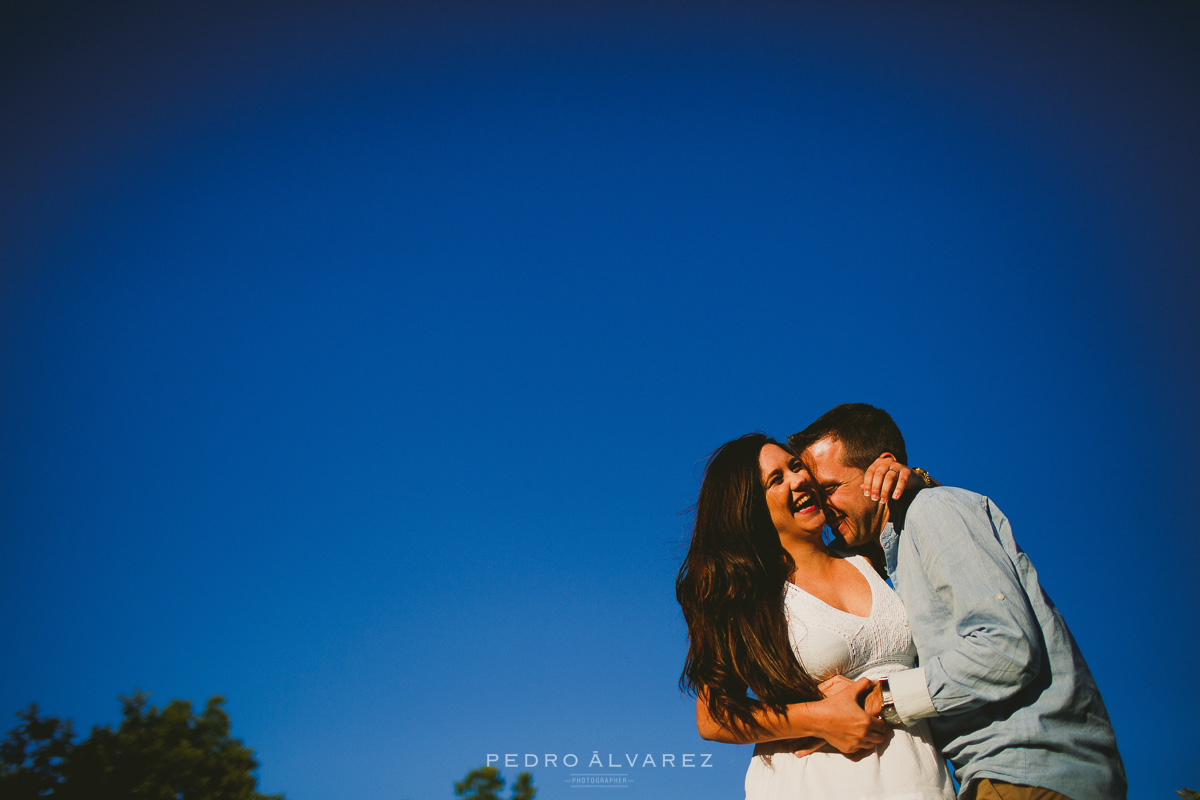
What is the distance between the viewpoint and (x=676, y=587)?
14.3ft

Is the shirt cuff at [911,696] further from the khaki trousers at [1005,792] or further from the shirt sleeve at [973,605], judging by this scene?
the khaki trousers at [1005,792]

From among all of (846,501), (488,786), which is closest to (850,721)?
(846,501)

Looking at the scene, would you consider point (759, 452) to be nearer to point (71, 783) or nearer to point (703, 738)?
point (703, 738)

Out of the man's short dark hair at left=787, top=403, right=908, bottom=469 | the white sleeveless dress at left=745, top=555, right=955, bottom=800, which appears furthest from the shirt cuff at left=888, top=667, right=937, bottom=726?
the man's short dark hair at left=787, top=403, right=908, bottom=469

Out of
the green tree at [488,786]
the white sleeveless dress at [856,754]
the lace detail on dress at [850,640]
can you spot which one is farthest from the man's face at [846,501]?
the green tree at [488,786]

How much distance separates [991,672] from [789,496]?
4.94 ft

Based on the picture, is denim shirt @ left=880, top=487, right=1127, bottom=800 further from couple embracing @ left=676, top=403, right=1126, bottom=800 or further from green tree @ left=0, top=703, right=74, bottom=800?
green tree @ left=0, top=703, right=74, bottom=800

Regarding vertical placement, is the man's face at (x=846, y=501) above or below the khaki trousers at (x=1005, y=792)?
above

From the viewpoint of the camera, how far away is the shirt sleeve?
2.83m

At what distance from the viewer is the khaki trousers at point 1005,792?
2748 mm

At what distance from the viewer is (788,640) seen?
369 centimetres

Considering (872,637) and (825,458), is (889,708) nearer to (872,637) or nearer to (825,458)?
(872,637)

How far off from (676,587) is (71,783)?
1939 cm

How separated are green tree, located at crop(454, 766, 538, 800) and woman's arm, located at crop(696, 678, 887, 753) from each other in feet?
56.2
